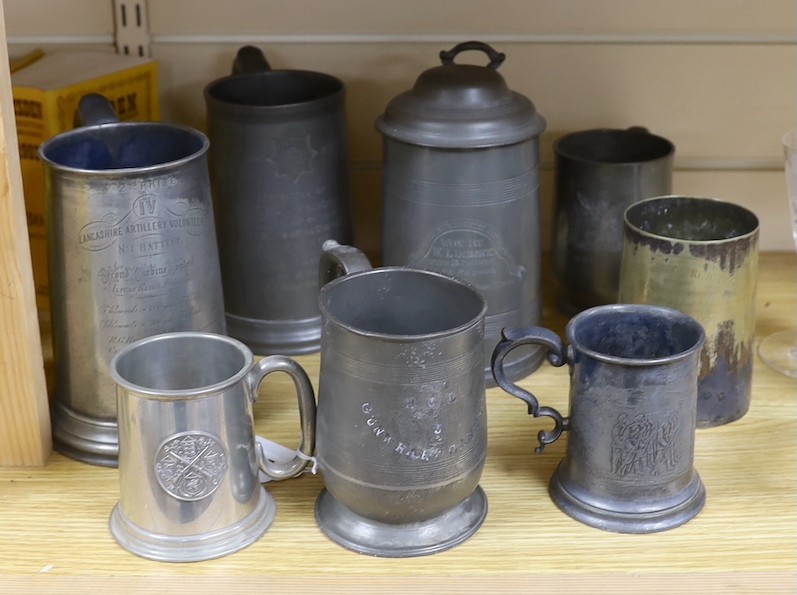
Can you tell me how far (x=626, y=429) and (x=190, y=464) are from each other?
30 centimetres

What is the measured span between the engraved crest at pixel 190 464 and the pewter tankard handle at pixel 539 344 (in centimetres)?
21

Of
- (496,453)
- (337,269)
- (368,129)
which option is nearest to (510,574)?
(496,453)

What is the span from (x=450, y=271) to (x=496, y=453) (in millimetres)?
161

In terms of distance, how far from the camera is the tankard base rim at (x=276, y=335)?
3.48 feet

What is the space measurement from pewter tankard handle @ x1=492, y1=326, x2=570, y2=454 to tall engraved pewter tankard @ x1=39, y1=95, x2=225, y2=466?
23cm

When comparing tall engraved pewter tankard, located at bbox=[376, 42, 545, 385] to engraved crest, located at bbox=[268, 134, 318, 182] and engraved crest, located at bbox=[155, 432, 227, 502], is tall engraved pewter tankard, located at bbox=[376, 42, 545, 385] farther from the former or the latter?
engraved crest, located at bbox=[155, 432, 227, 502]

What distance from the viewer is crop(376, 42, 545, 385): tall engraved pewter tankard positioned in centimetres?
94

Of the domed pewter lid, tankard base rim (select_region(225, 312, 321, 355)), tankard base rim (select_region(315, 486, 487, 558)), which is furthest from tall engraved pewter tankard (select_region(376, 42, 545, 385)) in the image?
Result: tankard base rim (select_region(315, 486, 487, 558))

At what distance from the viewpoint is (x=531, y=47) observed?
1180 millimetres

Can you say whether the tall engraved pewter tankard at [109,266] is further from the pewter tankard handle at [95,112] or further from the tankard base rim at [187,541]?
the tankard base rim at [187,541]

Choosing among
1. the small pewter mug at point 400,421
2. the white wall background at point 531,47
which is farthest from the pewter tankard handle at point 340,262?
the white wall background at point 531,47

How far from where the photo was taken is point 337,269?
0.87m

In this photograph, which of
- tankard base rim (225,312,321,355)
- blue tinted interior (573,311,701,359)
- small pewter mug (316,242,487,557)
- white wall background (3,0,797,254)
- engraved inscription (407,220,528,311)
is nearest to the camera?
small pewter mug (316,242,487,557)

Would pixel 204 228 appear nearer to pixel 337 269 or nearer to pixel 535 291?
pixel 337 269
